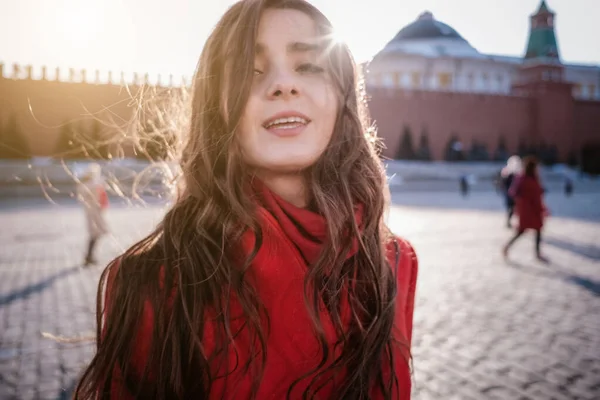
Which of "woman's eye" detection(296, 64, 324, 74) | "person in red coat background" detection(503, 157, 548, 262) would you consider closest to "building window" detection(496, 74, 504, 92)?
"person in red coat background" detection(503, 157, 548, 262)

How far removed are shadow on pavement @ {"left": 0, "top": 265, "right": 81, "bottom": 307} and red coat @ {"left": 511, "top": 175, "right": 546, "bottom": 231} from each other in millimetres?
6387

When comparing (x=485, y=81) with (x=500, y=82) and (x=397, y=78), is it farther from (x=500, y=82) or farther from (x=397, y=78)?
(x=397, y=78)

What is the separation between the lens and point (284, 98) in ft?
4.20

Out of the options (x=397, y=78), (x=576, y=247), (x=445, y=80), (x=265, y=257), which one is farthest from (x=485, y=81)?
(x=265, y=257)

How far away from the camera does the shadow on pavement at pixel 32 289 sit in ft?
18.1

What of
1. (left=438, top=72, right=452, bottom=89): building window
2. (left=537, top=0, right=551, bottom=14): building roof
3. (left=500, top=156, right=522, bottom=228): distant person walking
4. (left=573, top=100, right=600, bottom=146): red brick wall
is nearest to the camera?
(left=537, top=0, right=551, bottom=14): building roof

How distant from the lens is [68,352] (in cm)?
405

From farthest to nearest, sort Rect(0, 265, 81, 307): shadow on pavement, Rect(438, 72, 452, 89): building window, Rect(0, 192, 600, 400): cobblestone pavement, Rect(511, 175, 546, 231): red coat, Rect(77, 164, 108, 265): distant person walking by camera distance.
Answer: Rect(438, 72, 452, 89): building window
Rect(511, 175, 546, 231): red coat
Rect(77, 164, 108, 265): distant person walking
Rect(0, 265, 81, 307): shadow on pavement
Rect(0, 192, 600, 400): cobblestone pavement

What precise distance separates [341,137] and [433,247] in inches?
312

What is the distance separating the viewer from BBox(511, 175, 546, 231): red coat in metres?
7.39

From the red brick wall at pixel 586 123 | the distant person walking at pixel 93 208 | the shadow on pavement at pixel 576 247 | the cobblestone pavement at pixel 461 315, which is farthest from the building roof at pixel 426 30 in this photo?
the red brick wall at pixel 586 123

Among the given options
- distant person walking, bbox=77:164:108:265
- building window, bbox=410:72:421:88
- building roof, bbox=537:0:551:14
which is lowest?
distant person walking, bbox=77:164:108:265

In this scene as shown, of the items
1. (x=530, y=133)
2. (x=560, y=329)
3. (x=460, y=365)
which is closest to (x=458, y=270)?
(x=560, y=329)

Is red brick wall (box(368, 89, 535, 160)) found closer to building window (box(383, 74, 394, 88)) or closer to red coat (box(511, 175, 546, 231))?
building window (box(383, 74, 394, 88))
